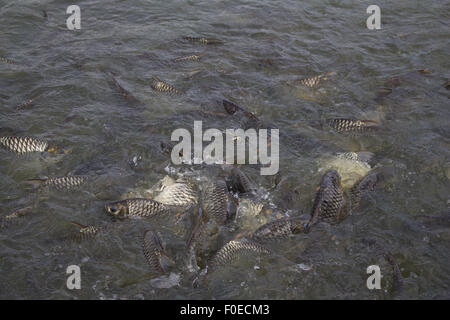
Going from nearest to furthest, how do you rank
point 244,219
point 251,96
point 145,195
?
point 244,219 → point 145,195 → point 251,96

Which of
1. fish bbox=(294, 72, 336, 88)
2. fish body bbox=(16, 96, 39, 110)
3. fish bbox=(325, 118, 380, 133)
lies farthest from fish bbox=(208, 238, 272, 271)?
fish body bbox=(16, 96, 39, 110)

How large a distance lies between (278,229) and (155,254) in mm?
1427

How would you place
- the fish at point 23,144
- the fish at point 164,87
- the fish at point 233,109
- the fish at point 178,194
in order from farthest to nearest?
the fish at point 164,87 < the fish at point 233,109 < the fish at point 23,144 < the fish at point 178,194

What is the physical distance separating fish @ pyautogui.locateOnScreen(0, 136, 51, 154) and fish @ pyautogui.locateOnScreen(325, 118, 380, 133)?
4421 millimetres

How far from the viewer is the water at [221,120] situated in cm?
436

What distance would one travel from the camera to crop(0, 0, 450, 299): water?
4359mm

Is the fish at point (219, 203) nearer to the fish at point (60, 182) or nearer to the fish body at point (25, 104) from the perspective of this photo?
the fish at point (60, 182)

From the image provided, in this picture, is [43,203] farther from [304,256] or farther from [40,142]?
[304,256]

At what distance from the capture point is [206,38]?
870cm

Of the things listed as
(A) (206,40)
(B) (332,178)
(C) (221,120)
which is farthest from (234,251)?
(A) (206,40)

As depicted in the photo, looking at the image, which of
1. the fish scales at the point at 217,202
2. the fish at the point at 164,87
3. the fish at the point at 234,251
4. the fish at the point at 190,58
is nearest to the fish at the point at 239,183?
the fish scales at the point at 217,202

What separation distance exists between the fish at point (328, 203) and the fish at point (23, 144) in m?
3.84

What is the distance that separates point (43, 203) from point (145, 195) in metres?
1.26
